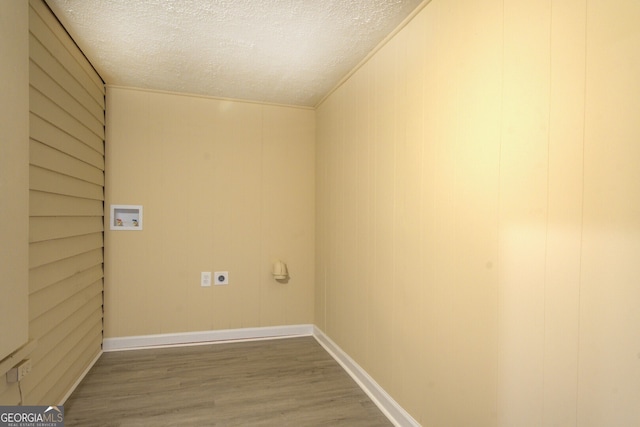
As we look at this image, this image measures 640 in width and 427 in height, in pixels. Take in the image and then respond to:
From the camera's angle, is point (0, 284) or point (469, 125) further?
point (469, 125)

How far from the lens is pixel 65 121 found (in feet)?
6.77

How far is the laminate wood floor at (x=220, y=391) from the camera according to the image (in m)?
2.00

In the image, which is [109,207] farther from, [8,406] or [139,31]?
[8,406]

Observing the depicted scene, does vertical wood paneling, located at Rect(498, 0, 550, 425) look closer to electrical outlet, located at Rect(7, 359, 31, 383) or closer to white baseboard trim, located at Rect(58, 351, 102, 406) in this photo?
electrical outlet, located at Rect(7, 359, 31, 383)

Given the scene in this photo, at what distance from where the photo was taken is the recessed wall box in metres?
2.96

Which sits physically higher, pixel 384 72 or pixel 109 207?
pixel 384 72

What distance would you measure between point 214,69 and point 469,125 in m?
1.99

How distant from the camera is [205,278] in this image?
3184 mm

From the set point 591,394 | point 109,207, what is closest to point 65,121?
point 109,207

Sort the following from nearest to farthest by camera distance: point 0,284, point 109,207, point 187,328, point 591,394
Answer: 1. point 591,394
2. point 0,284
3. point 109,207
4. point 187,328

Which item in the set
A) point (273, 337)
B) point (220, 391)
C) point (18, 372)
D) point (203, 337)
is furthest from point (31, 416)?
point (273, 337)

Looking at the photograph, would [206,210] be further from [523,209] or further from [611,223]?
[611,223]

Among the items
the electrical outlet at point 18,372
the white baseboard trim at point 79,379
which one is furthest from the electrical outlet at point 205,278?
the electrical outlet at point 18,372

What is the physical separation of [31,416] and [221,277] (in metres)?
1.71
